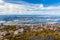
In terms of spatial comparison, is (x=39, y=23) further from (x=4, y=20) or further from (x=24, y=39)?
(x=24, y=39)

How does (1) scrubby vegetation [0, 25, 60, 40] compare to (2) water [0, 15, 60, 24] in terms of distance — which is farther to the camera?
(2) water [0, 15, 60, 24]

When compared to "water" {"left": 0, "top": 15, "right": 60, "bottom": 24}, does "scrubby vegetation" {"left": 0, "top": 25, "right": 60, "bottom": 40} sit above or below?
below

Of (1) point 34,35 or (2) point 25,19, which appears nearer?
(1) point 34,35

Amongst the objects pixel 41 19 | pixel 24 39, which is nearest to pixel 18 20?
pixel 41 19

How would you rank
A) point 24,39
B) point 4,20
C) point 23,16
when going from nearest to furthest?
point 24,39
point 4,20
point 23,16

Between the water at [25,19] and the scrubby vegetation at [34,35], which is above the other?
the water at [25,19]

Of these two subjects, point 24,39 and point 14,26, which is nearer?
point 24,39

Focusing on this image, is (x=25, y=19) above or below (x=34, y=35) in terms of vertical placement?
above

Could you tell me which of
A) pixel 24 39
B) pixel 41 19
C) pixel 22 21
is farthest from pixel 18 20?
pixel 24 39

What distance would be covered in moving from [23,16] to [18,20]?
1.67 metres

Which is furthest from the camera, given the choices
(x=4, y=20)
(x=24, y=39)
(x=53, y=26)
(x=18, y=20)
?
(x=53, y=26)

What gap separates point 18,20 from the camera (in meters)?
23.6

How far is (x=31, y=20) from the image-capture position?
78.3ft

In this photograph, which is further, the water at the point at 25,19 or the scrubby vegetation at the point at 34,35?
the water at the point at 25,19
